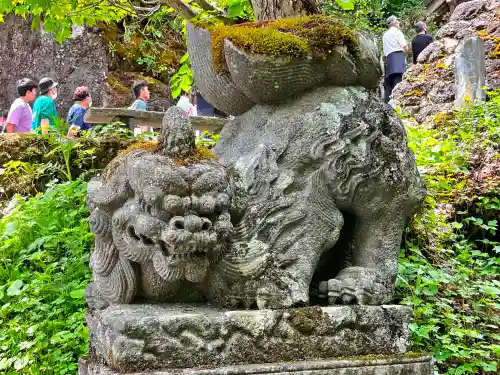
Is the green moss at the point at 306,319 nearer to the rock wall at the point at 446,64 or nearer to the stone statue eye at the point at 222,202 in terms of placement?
the stone statue eye at the point at 222,202

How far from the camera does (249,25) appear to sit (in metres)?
2.88

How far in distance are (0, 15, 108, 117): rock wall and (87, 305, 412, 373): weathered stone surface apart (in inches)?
412

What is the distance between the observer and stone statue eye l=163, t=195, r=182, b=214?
7.21 ft

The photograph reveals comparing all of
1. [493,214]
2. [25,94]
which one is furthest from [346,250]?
[25,94]

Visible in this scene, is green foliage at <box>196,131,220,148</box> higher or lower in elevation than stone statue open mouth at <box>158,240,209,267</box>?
higher

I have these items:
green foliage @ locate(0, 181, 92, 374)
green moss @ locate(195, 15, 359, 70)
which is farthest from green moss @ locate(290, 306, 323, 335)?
green foliage @ locate(0, 181, 92, 374)

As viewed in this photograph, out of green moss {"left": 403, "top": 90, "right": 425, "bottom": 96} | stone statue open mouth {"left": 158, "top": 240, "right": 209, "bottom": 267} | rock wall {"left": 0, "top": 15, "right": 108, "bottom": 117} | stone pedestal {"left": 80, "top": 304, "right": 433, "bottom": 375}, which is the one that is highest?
rock wall {"left": 0, "top": 15, "right": 108, "bottom": 117}

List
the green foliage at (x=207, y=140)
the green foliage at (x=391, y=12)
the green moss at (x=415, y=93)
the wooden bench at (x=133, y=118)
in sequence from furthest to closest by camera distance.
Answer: the green foliage at (x=391, y=12) → the green moss at (x=415, y=93) → the wooden bench at (x=133, y=118) → the green foliage at (x=207, y=140)

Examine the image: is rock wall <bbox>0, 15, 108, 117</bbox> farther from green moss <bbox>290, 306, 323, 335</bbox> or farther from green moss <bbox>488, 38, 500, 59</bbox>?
green moss <bbox>290, 306, 323, 335</bbox>

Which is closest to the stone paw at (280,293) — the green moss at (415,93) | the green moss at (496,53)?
the green moss at (415,93)

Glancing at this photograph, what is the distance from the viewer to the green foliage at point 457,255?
10.9 ft

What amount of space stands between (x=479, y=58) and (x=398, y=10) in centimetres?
1140

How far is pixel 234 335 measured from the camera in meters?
2.28

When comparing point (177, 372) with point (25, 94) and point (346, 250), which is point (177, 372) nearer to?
point (346, 250)
